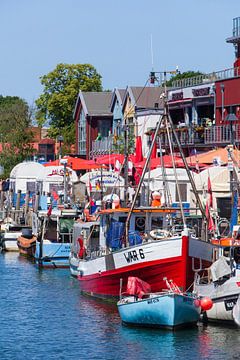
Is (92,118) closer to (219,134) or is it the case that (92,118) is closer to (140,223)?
(219,134)

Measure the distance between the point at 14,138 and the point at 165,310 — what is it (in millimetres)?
69989

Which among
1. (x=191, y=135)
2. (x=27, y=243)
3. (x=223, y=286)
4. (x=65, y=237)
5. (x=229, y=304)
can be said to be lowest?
(x=229, y=304)

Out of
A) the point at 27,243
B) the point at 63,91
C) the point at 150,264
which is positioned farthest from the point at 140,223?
the point at 63,91

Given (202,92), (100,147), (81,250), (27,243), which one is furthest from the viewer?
(100,147)

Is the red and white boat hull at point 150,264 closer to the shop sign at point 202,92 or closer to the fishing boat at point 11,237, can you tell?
the fishing boat at point 11,237

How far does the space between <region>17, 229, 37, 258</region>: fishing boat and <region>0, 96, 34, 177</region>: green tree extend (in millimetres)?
39176

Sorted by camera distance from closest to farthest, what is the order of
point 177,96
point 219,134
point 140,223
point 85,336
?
point 85,336 < point 140,223 < point 219,134 < point 177,96

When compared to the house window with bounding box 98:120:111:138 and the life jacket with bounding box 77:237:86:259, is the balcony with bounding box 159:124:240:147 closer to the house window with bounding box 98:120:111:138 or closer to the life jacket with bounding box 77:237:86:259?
the life jacket with bounding box 77:237:86:259

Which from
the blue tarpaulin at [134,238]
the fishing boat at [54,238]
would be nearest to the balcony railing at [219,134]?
the fishing boat at [54,238]

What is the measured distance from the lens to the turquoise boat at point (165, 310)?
34.3 m

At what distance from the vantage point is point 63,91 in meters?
113

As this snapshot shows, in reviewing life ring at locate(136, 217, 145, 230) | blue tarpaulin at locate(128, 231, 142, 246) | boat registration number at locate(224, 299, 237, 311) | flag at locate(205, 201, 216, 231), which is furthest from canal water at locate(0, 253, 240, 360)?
flag at locate(205, 201, 216, 231)

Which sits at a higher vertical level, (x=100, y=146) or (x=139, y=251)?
(x=100, y=146)

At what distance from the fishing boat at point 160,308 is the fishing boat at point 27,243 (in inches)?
1073
